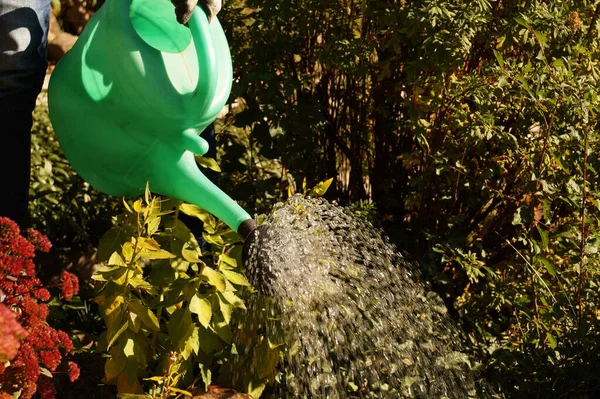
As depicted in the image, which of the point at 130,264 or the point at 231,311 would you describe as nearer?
the point at 130,264

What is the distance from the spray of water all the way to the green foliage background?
0.58 ft

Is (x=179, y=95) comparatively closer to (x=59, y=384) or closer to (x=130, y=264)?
(x=130, y=264)

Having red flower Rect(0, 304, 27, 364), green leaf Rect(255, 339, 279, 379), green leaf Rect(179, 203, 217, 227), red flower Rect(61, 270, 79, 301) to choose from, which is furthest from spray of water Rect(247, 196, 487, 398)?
red flower Rect(0, 304, 27, 364)

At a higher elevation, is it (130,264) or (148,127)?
(148,127)

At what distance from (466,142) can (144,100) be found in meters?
0.96

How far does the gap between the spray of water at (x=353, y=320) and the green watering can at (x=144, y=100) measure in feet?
0.69

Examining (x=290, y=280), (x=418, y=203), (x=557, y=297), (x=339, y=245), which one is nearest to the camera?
(x=290, y=280)

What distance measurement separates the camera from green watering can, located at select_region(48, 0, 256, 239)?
6.25 ft

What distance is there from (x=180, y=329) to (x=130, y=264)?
0.18m

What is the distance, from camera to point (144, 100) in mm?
1914

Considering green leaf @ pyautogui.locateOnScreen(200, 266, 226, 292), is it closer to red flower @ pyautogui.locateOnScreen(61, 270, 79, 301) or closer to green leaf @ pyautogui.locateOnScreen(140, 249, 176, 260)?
green leaf @ pyautogui.locateOnScreen(140, 249, 176, 260)

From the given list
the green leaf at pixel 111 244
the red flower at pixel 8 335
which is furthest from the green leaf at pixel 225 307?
the red flower at pixel 8 335

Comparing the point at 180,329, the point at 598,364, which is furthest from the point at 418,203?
the point at 180,329

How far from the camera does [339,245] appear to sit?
2168 mm
